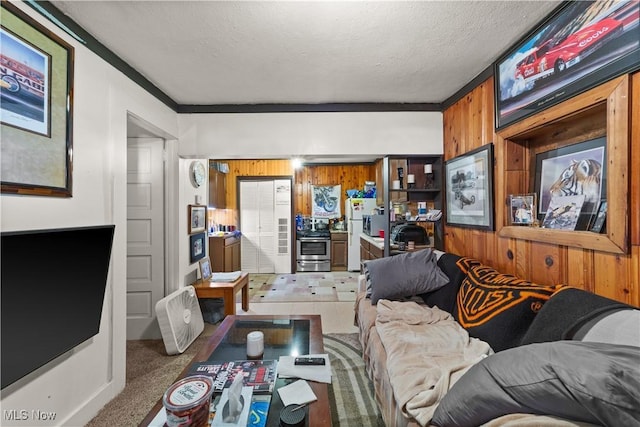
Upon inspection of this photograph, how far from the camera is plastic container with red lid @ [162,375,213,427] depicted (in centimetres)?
95

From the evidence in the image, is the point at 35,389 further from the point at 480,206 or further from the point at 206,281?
the point at 480,206

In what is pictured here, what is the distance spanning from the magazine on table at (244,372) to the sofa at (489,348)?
61 cm

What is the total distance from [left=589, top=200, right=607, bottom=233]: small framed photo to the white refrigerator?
4.03 meters

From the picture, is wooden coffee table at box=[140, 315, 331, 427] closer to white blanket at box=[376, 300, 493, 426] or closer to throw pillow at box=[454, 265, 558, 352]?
white blanket at box=[376, 300, 493, 426]

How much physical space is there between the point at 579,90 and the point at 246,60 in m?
2.03

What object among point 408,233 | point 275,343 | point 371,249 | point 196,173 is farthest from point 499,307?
point 196,173

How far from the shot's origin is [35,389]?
4.47 ft

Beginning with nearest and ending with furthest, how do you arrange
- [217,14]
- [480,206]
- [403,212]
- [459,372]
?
[459,372] < [217,14] < [480,206] < [403,212]

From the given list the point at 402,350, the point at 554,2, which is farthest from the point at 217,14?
the point at 402,350

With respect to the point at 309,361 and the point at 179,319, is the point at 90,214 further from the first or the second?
the point at 309,361

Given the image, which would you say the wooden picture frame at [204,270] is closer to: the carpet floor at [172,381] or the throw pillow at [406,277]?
the carpet floor at [172,381]

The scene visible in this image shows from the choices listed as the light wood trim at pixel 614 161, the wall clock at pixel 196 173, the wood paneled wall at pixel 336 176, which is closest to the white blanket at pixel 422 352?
the light wood trim at pixel 614 161

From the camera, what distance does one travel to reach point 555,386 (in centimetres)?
72

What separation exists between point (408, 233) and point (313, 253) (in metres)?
2.92
